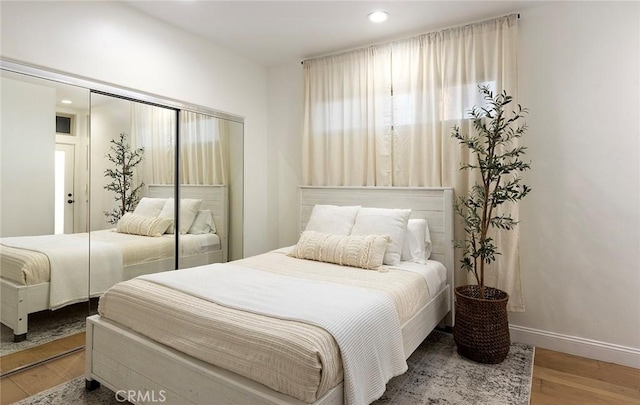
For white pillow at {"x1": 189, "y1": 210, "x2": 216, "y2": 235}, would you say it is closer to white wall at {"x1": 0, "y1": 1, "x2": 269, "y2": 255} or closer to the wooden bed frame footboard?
white wall at {"x1": 0, "y1": 1, "x2": 269, "y2": 255}

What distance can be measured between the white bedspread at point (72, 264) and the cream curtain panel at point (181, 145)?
2.22ft

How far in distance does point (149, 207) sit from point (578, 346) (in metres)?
3.63

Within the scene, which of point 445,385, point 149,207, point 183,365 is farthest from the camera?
point 149,207

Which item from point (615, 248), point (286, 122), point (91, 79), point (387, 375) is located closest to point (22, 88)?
point (91, 79)

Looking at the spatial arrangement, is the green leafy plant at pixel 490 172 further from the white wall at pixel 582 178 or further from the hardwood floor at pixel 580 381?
the hardwood floor at pixel 580 381

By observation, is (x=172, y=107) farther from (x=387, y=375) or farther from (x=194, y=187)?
(x=387, y=375)

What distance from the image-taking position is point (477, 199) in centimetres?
285

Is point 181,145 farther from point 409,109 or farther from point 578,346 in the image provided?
point 578,346

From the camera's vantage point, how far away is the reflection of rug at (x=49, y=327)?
89.0 inches

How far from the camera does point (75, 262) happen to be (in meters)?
2.55

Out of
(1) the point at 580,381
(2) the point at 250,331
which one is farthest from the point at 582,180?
(2) the point at 250,331

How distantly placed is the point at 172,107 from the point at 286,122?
134 cm

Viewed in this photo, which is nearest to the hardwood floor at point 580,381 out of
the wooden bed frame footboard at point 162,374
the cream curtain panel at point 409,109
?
the cream curtain panel at point 409,109

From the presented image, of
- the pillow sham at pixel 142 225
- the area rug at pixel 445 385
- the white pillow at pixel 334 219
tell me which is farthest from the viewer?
the white pillow at pixel 334 219
